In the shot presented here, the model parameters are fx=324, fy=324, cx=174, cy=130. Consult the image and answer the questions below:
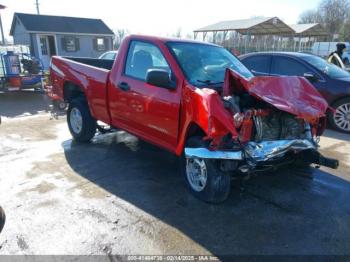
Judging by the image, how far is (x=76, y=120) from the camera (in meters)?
6.28

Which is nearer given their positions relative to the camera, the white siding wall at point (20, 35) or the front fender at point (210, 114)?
the front fender at point (210, 114)

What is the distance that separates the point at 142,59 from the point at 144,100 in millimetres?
688

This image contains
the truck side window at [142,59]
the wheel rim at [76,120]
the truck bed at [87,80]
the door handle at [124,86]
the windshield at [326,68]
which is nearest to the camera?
the truck side window at [142,59]

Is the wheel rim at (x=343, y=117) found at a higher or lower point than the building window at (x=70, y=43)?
lower

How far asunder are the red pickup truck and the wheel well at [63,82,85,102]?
1.31 meters

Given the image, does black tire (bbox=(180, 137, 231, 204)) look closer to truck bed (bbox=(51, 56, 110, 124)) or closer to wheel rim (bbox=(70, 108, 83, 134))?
truck bed (bbox=(51, 56, 110, 124))

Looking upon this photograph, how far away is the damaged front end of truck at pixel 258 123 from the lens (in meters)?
3.40

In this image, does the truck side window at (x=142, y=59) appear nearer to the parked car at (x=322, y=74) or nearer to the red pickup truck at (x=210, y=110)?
the red pickup truck at (x=210, y=110)

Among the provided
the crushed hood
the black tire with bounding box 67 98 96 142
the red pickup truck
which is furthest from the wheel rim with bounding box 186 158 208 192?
the black tire with bounding box 67 98 96 142

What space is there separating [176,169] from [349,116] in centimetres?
459

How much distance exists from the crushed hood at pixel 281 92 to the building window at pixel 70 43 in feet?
92.6

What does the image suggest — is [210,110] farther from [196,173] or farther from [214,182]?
[196,173]

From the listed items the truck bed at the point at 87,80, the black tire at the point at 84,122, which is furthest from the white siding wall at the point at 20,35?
the black tire at the point at 84,122

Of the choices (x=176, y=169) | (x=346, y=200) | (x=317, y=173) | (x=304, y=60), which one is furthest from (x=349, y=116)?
(x=176, y=169)
